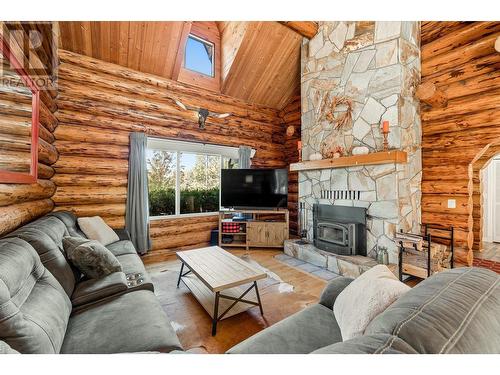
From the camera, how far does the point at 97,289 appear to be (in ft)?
5.53

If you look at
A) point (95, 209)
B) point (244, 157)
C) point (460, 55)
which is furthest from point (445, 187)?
point (95, 209)

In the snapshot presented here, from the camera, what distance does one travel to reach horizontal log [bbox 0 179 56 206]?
6.13 feet

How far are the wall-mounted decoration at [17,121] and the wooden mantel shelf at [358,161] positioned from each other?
380 cm

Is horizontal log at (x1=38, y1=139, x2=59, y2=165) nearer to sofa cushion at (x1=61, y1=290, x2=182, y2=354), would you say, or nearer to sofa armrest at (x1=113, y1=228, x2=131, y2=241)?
sofa armrest at (x1=113, y1=228, x2=131, y2=241)

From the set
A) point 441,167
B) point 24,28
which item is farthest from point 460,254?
point 24,28

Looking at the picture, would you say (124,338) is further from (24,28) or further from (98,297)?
(24,28)

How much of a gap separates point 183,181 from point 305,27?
12.4ft

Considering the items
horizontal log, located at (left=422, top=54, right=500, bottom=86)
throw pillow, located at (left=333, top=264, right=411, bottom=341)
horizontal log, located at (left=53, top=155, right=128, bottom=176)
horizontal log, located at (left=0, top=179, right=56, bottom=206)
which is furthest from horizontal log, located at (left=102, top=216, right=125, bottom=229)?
horizontal log, located at (left=422, top=54, right=500, bottom=86)

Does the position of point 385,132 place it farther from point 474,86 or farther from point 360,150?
point 474,86

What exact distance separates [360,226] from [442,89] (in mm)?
2450

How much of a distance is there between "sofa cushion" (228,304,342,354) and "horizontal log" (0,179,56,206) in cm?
222

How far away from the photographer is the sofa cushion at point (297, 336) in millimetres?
1170

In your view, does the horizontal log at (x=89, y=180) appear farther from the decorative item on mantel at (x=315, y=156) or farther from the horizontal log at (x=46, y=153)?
the decorative item on mantel at (x=315, y=156)

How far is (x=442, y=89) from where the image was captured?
11.2 feet
